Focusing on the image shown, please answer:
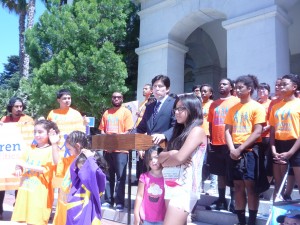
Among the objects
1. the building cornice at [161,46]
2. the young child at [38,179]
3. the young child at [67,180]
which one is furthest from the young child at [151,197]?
the building cornice at [161,46]

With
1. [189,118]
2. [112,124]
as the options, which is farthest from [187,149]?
[112,124]

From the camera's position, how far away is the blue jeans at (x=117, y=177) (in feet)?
21.0

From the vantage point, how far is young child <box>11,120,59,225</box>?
4.28m

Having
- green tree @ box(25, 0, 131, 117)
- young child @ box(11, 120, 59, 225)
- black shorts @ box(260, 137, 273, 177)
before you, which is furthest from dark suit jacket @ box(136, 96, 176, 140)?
green tree @ box(25, 0, 131, 117)

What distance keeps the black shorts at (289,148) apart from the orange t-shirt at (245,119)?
0.39m

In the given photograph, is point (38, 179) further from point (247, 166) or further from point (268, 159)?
point (268, 159)

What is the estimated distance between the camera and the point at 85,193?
364 centimetres

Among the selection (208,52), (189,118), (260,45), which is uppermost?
(208,52)

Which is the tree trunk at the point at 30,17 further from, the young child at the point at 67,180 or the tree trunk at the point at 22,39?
the young child at the point at 67,180

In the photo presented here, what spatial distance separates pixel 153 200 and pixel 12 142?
3862 mm

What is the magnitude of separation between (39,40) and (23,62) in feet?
27.8

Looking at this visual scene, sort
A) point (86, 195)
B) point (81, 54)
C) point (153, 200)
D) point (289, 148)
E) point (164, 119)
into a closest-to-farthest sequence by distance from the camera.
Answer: point (86, 195)
point (153, 200)
point (164, 119)
point (289, 148)
point (81, 54)

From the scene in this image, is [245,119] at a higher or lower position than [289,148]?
higher

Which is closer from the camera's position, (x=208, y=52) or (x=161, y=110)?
(x=161, y=110)
